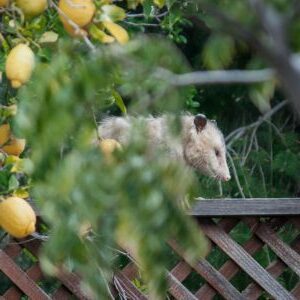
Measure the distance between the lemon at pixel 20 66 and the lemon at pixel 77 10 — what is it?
0.11 m

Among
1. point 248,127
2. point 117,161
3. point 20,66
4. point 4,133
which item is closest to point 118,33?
point 20,66

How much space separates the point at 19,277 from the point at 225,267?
0.79 m

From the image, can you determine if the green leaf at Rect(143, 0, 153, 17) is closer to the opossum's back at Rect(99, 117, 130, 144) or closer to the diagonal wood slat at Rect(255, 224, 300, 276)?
the diagonal wood slat at Rect(255, 224, 300, 276)

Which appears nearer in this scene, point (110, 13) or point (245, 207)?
point (110, 13)

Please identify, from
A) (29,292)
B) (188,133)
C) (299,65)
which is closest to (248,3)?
(299,65)

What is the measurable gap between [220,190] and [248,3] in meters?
5.43

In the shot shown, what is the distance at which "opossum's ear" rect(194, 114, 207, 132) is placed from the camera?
5.84m

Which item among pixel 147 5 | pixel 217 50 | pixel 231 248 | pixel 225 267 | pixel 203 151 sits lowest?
pixel 203 151

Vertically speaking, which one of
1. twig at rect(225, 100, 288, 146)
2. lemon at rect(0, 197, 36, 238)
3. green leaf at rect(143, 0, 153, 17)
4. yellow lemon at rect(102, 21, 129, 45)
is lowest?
twig at rect(225, 100, 288, 146)

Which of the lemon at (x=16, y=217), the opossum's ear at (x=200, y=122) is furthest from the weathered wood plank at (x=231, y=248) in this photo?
the lemon at (x=16, y=217)

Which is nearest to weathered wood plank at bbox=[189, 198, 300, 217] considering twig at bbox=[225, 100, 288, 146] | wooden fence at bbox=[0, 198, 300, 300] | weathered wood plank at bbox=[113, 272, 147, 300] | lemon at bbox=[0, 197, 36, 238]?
wooden fence at bbox=[0, 198, 300, 300]

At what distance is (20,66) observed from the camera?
2193 mm

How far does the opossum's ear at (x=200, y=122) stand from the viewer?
5.84 meters

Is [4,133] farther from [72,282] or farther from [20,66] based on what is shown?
[72,282]
